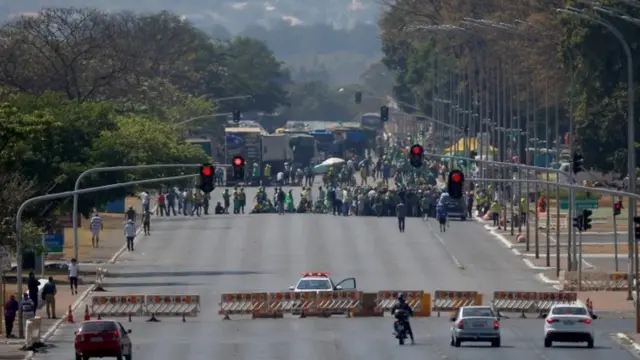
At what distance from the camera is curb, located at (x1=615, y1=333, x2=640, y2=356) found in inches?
2243

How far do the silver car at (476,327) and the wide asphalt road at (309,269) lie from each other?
551 mm

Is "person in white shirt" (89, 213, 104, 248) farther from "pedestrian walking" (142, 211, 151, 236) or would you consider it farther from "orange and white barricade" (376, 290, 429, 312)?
"orange and white barricade" (376, 290, 429, 312)

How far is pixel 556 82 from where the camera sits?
122438 millimetres

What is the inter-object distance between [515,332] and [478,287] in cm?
1380

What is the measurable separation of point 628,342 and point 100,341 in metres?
15.5

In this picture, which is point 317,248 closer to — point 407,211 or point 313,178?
point 407,211

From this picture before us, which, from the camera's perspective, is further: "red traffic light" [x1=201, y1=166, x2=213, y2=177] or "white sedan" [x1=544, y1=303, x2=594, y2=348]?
"red traffic light" [x1=201, y1=166, x2=213, y2=177]

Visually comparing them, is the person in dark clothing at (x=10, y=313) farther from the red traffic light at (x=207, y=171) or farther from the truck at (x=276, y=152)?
the truck at (x=276, y=152)

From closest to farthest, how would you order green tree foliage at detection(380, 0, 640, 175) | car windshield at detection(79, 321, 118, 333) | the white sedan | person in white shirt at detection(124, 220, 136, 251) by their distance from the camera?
1. car windshield at detection(79, 321, 118, 333)
2. the white sedan
3. person in white shirt at detection(124, 220, 136, 251)
4. green tree foliage at detection(380, 0, 640, 175)

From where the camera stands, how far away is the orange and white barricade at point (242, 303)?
6841 centimetres

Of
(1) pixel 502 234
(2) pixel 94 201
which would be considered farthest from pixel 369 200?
(2) pixel 94 201

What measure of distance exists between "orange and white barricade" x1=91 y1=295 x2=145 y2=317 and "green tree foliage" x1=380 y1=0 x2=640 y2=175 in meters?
21.7

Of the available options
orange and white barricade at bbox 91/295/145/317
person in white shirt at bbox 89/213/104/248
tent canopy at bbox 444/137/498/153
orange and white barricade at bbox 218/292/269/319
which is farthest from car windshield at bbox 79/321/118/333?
tent canopy at bbox 444/137/498/153

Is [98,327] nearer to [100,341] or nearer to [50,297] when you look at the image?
[100,341]
